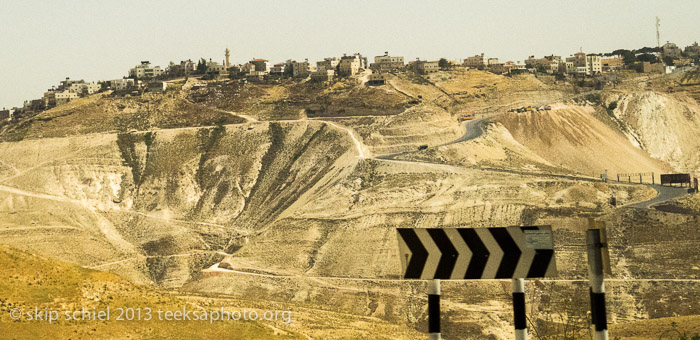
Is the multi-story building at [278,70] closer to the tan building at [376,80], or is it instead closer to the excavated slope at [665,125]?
the tan building at [376,80]

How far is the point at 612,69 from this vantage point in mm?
189750

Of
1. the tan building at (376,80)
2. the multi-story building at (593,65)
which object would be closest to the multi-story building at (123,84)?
the tan building at (376,80)

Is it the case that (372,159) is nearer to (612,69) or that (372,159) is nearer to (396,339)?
(396,339)

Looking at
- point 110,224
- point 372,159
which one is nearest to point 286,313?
point 372,159

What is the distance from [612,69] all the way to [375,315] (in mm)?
121647

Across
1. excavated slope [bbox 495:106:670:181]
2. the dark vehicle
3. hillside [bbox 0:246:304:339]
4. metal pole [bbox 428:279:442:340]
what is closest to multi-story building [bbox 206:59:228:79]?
excavated slope [bbox 495:106:670:181]

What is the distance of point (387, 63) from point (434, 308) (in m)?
179

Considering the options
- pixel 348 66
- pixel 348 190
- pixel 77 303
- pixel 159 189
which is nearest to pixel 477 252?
pixel 77 303

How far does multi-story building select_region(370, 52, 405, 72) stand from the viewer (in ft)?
611

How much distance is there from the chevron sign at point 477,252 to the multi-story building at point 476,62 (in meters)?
183

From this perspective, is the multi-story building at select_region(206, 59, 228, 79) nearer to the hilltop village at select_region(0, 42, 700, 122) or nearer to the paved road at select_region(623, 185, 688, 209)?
the hilltop village at select_region(0, 42, 700, 122)

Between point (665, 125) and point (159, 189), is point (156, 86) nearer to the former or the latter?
point (159, 189)

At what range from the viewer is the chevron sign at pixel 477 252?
34.3 feet

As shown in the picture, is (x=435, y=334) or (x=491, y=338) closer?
(x=435, y=334)
